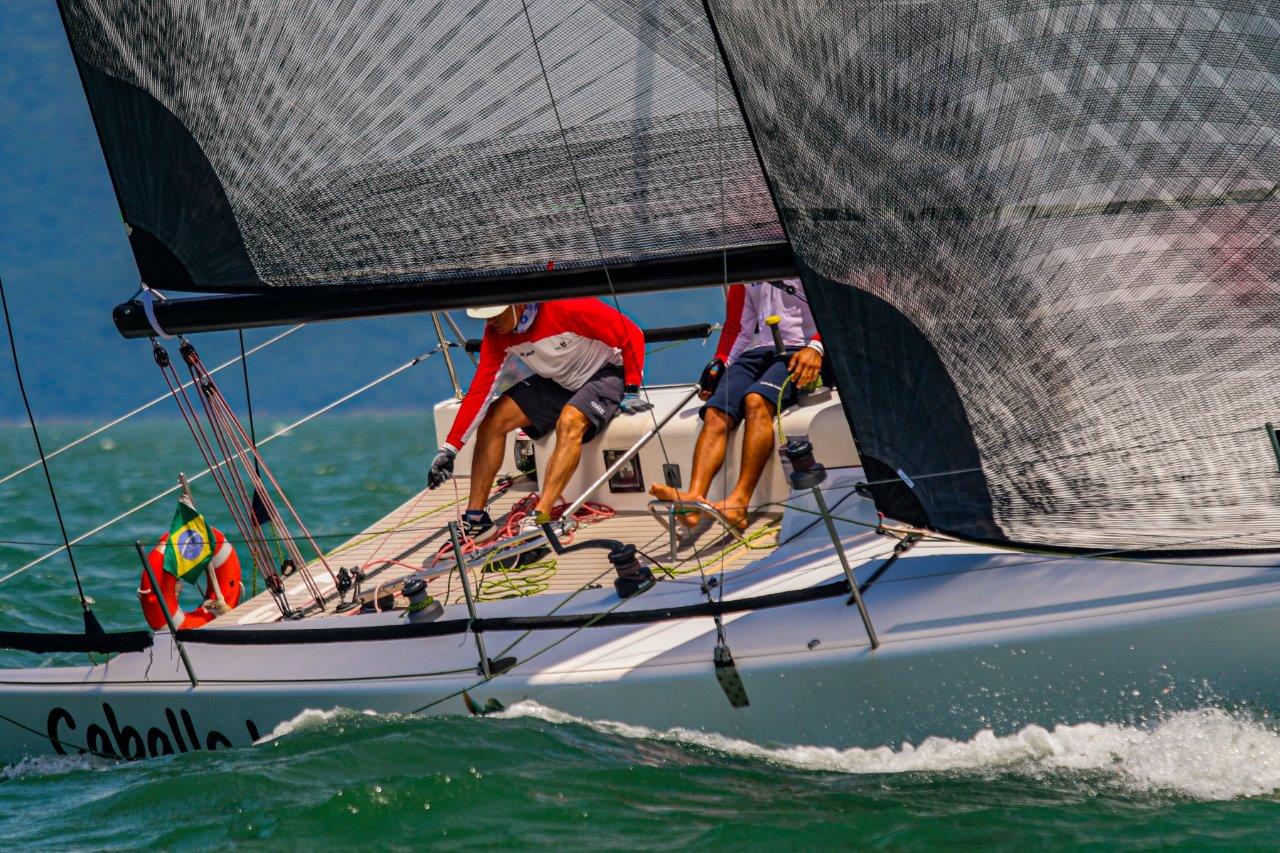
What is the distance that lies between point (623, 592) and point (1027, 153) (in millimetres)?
1602

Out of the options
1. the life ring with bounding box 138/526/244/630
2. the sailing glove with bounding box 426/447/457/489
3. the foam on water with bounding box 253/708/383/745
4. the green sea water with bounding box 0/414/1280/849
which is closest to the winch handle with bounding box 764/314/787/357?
the sailing glove with bounding box 426/447/457/489

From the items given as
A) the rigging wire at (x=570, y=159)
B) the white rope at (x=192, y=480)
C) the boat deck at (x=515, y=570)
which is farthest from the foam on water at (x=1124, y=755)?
the white rope at (x=192, y=480)

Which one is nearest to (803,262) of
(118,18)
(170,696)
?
(118,18)

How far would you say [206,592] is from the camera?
15.8 ft

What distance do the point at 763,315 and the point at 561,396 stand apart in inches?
32.3

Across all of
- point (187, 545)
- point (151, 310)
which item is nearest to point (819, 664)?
point (151, 310)

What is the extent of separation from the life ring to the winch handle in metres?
1.96

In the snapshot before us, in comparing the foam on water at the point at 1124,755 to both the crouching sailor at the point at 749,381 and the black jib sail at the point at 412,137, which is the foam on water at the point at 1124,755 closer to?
the crouching sailor at the point at 749,381

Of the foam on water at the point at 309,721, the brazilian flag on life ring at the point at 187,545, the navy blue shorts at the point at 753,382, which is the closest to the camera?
the foam on water at the point at 309,721

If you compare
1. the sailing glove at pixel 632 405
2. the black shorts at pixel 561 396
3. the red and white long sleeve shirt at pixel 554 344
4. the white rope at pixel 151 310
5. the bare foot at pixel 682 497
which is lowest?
the bare foot at pixel 682 497

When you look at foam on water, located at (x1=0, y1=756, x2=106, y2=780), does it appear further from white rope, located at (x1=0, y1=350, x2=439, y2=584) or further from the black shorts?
the black shorts

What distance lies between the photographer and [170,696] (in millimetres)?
3918

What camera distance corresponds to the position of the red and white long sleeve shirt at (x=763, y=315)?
464cm

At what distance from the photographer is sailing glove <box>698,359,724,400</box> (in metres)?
4.67
